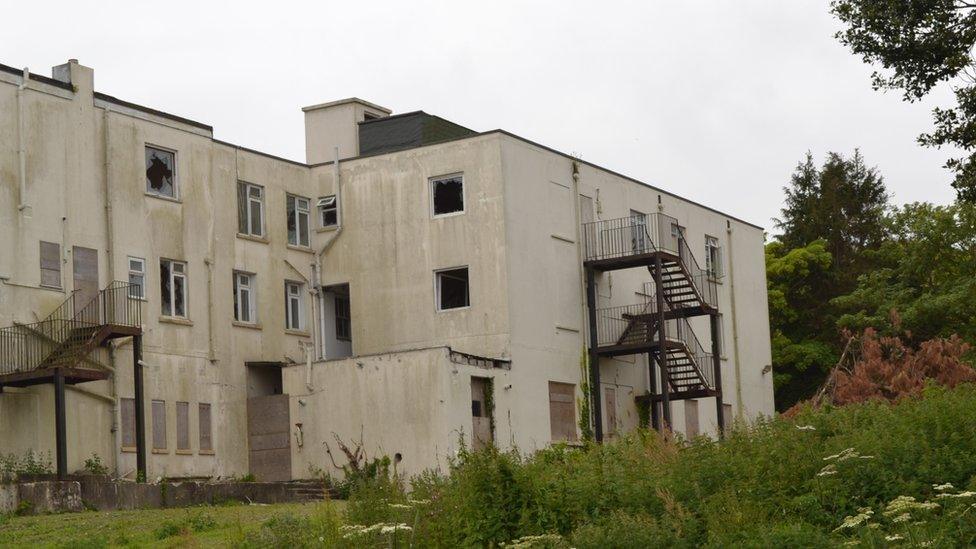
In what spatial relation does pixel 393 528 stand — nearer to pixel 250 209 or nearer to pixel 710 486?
pixel 710 486

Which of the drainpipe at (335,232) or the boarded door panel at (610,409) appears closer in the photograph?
the drainpipe at (335,232)

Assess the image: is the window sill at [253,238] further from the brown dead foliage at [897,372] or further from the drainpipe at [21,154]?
the brown dead foliage at [897,372]

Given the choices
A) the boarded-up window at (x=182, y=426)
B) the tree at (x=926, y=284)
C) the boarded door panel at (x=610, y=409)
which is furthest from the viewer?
the tree at (x=926, y=284)

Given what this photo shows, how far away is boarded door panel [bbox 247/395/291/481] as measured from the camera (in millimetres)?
42344

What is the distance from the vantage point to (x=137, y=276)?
3997 cm

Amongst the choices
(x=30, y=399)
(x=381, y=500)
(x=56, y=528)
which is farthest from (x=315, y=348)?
(x=381, y=500)

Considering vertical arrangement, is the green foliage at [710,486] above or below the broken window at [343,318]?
below

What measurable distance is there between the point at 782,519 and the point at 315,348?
92.1 feet

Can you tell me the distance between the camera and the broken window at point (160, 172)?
41.0 metres

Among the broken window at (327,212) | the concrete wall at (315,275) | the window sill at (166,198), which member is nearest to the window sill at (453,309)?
the concrete wall at (315,275)

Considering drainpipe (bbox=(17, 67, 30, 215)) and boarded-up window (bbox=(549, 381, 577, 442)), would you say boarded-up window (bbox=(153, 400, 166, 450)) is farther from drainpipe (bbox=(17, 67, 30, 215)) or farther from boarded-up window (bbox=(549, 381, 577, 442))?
boarded-up window (bbox=(549, 381, 577, 442))

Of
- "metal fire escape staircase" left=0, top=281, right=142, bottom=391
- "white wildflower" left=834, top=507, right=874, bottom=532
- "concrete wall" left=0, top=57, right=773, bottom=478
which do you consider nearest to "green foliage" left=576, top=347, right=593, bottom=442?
"concrete wall" left=0, top=57, right=773, bottom=478

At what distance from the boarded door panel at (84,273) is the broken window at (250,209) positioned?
5.76 m

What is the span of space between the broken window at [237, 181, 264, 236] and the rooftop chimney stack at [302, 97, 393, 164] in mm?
4826
